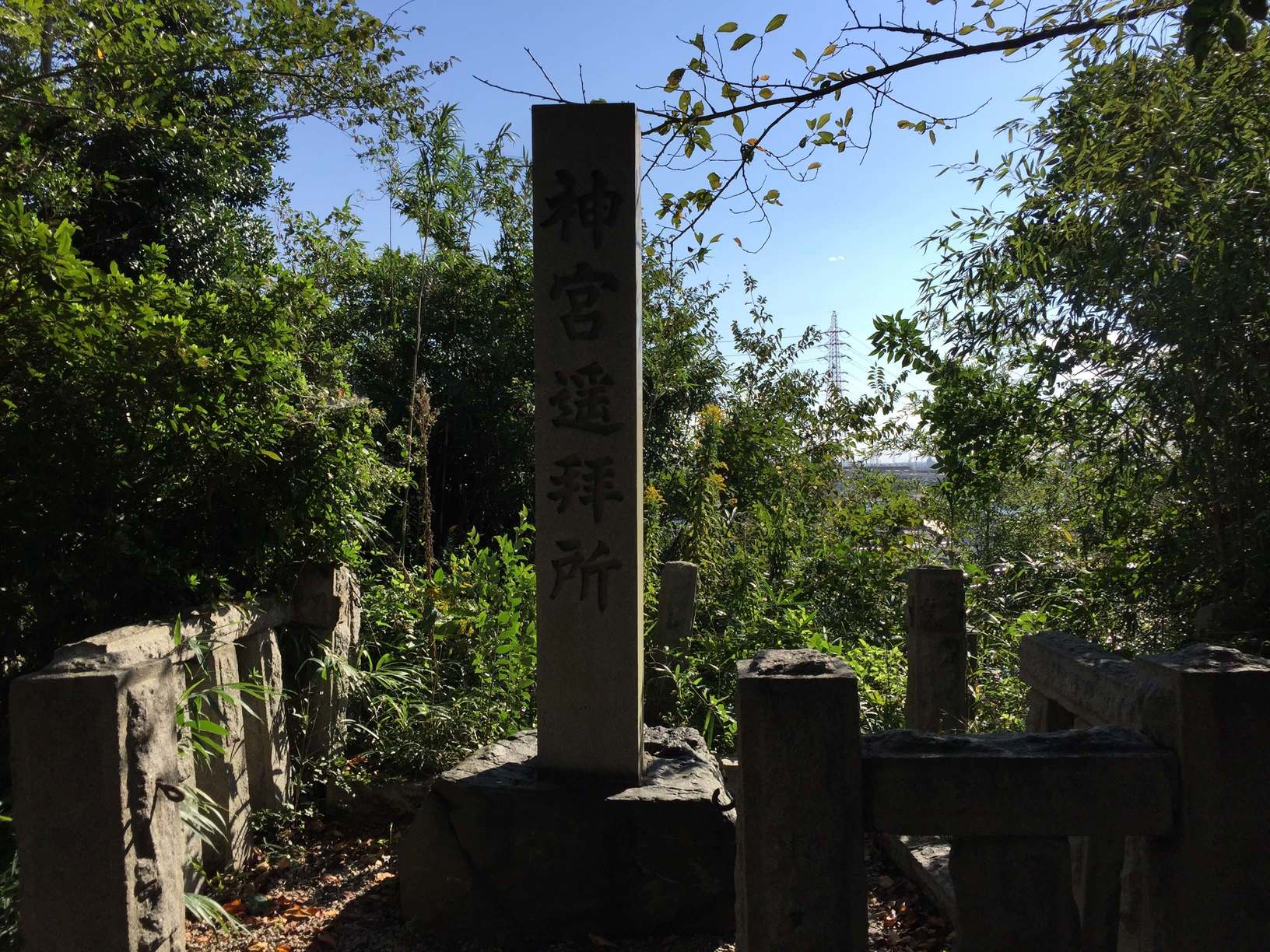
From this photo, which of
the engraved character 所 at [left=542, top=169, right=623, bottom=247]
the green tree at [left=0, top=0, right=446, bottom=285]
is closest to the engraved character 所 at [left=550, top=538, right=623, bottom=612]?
the engraved character 所 at [left=542, top=169, right=623, bottom=247]

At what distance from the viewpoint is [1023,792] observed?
5.64 feet

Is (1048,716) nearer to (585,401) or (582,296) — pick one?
(585,401)

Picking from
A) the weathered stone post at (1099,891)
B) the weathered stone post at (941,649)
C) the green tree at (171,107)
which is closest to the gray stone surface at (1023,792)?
the weathered stone post at (1099,891)

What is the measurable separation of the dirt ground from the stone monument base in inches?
2.3

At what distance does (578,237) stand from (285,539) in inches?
76.3

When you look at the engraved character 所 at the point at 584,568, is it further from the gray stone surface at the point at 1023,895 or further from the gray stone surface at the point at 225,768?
the gray stone surface at the point at 1023,895

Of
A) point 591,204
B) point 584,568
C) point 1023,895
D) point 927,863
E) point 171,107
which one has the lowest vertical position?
point 927,863

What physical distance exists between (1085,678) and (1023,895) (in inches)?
27.8

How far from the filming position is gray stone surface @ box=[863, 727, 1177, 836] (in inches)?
67.3

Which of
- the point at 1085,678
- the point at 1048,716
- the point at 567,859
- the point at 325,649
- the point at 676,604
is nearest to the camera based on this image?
the point at 1085,678

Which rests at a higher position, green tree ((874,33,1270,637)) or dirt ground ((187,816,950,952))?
green tree ((874,33,1270,637))

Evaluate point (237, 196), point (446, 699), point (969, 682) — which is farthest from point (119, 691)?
point (237, 196)

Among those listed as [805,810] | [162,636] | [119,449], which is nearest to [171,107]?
[119,449]

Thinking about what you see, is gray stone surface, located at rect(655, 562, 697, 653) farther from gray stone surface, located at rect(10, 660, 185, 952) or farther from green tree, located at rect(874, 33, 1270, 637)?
gray stone surface, located at rect(10, 660, 185, 952)
